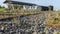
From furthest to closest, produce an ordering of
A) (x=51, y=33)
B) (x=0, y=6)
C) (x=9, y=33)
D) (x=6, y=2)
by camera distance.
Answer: (x=6, y=2), (x=0, y=6), (x=51, y=33), (x=9, y=33)

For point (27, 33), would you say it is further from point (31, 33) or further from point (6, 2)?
point (6, 2)

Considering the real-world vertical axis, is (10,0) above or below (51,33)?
below

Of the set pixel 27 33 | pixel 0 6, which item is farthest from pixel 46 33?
pixel 0 6

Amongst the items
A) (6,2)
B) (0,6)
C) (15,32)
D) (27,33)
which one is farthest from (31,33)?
(6,2)

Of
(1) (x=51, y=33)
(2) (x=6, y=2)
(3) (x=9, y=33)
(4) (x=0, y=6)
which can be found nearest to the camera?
(3) (x=9, y=33)

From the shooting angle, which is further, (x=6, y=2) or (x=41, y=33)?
(x=6, y=2)

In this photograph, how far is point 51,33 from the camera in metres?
4.95

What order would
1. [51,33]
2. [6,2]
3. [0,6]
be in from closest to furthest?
1. [51,33]
2. [0,6]
3. [6,2]

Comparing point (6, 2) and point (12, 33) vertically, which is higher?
point (12, 33)

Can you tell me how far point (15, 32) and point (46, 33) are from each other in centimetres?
72

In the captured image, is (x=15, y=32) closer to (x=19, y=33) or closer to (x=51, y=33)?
(x=19, y=33)

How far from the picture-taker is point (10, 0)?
2047 centimetres

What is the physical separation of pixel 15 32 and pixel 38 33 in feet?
1.77

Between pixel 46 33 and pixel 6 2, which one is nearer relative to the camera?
pixel 46 33
